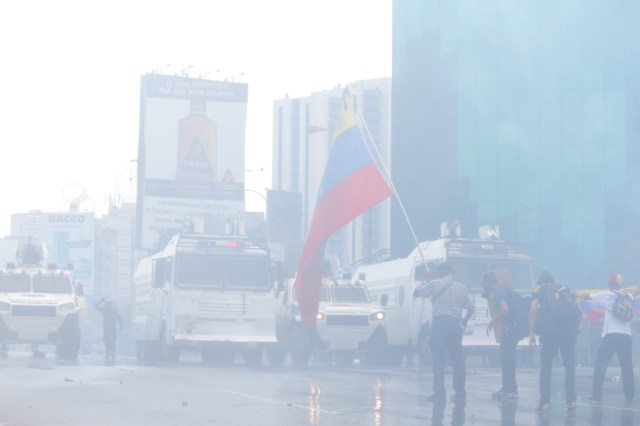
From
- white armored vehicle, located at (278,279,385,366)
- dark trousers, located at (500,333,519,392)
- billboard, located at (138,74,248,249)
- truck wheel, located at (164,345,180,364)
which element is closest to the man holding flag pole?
dark trousers, located at (500,333,519,392)

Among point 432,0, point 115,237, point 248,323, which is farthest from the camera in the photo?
point 115,237

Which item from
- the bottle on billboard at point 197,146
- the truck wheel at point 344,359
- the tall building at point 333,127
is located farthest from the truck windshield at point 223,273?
the tall building at point 333,127

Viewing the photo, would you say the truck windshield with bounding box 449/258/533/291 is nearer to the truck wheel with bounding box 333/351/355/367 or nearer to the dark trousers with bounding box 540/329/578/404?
the truck wheel with bounding box 333/351/355/367

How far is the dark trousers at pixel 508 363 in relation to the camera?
15023 millimetres

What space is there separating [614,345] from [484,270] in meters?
12.8

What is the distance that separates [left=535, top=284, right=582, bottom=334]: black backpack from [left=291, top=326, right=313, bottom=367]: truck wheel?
584 inches

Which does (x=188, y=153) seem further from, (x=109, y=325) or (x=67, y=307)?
(x=67, y=307)

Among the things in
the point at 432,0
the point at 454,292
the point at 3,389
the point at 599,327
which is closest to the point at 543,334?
the point at 454,292

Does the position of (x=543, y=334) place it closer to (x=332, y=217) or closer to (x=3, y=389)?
(x=332, y=217)

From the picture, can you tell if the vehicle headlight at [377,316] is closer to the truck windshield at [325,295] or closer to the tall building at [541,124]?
the truck windshield at [325,295]

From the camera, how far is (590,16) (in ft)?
228

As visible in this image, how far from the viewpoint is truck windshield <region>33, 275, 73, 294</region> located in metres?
29.1

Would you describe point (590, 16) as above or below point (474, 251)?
above

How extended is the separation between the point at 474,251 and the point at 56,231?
6921 centimetres
